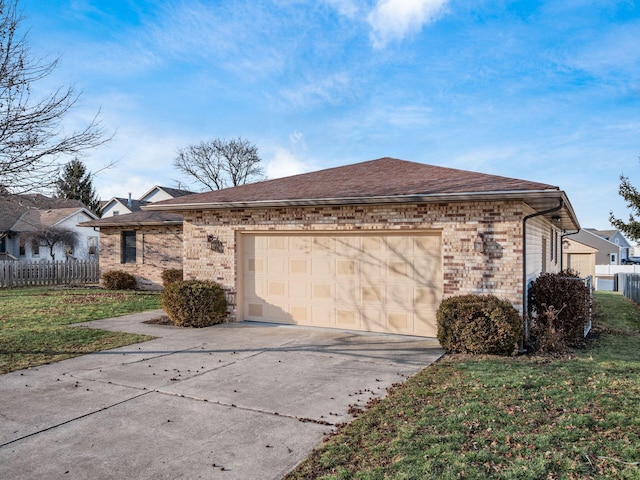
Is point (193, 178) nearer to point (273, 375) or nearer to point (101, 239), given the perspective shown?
point (101, 239)

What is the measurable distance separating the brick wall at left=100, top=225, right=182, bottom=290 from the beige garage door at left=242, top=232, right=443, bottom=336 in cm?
977

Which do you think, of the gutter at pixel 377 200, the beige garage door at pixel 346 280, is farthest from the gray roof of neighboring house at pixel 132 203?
the beige garage door at pixel 346 280

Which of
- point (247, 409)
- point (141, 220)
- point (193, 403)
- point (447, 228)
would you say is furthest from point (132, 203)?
point (247, 409)

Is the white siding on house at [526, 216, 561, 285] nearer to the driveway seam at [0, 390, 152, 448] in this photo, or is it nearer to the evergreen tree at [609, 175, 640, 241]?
the driveway seam at [0, 390, 152, 448]

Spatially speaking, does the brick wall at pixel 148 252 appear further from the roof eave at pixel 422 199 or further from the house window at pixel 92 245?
the house window at pixel 92 245

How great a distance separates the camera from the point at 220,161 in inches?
1789

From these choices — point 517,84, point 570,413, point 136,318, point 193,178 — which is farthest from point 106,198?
point 570,413

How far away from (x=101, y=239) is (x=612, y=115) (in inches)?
870

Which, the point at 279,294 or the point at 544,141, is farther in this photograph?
the point at 544,141

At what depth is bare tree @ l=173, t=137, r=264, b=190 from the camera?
45031mm

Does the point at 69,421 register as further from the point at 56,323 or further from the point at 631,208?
the point at 631,208

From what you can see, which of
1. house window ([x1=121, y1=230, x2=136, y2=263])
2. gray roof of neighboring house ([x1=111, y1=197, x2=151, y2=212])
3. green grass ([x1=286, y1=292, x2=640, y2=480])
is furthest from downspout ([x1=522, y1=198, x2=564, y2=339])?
gray roof of neighboring house ([x1=111, y1=197, x2=151, y2=212])

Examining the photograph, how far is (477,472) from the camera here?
3.42 meters

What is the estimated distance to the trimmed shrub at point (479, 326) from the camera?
7328 mm
